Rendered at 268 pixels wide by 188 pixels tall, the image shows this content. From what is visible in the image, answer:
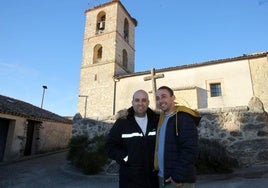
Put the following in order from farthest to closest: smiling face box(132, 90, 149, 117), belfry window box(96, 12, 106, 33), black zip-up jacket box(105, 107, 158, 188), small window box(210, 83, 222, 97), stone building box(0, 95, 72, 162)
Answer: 1. belfry window box(96, 12, 106, 33)
2. small window box(210, 83, 222, 97)
3. stone building box(0, 95, 72, 162)
4. smiling face box(132, 90, 149, 117)
5. black zip-up jacket box(105, 107, 158, 188)

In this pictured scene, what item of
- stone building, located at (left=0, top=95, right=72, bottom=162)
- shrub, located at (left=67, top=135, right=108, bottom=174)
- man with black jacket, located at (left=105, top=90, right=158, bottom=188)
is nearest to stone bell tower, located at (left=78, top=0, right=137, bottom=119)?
stone building, located at (left=0, top=95, right=72, bottom=162)

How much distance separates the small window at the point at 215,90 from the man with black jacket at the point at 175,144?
1331 centimetres

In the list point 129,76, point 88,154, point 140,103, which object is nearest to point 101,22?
point 129,76

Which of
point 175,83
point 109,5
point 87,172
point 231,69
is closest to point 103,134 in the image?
point 87,172

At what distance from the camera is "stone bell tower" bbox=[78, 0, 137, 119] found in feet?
58.3

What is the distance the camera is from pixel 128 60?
21.2 metres

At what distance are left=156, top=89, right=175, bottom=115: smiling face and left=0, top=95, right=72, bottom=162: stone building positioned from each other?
978 cm

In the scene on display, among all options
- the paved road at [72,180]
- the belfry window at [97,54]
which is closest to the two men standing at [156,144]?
the paved road at [72,180]

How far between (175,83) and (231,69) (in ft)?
12.8

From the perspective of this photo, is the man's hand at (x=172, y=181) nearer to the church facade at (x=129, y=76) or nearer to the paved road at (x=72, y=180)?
the paved road at (x=72, y=180)

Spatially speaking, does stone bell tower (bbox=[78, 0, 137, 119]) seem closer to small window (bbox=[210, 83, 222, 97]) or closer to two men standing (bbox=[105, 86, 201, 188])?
small window (bbox=[210, 83, 222, 97])

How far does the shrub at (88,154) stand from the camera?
23.1 feet

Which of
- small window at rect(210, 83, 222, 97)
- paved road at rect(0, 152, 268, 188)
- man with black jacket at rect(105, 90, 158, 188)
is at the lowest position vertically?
paved road at rect(0, 152, 268, 188)

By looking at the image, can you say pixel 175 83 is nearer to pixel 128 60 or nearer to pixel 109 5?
pixel 128 60
